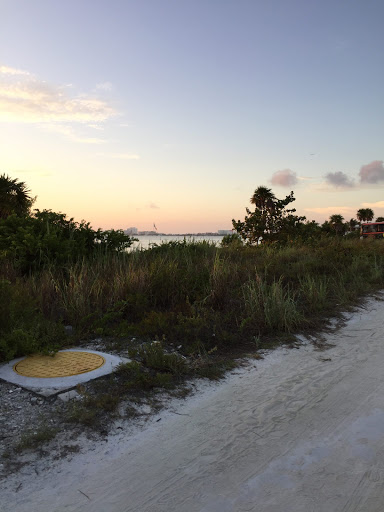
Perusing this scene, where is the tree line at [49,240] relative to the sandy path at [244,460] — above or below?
above

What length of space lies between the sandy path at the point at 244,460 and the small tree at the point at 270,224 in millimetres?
13689

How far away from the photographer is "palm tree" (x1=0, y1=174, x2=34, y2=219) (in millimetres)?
24766

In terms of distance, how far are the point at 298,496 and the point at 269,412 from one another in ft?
4.07

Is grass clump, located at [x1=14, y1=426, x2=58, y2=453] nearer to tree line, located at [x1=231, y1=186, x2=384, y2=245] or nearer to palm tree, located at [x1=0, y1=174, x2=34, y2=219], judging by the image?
tree line, located at [x1=231, y1=186, x2=384, y2=245]

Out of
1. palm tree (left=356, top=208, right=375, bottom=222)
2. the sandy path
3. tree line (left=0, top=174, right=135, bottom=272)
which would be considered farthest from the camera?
palm tree (left=356, top=208, right=375, bottom=222)

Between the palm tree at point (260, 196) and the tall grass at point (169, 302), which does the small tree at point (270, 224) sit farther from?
the tall grass at point (169, 302)

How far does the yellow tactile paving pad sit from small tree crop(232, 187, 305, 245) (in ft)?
44.3

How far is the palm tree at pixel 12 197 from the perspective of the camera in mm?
24766

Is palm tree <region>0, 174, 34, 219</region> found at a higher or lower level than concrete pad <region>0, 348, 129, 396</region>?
higher

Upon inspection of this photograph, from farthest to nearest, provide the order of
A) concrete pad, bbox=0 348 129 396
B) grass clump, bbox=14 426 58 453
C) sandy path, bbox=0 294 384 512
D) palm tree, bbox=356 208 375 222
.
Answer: palm tree, bbox=356 208 375 222, concrete pad, bbox=0 348 129 396, grass clump, bbox=14 426 58 453, sandy path, bbox=0 294 384 512

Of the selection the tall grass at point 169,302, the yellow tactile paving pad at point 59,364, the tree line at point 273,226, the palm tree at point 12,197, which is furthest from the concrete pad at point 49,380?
the palm tree at point 12,197

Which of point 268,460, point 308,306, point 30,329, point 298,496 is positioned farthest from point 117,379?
point 308,306

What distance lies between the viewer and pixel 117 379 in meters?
4.68

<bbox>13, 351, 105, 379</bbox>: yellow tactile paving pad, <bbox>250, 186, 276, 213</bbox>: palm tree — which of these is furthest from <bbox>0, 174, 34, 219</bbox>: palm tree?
<bbox>13, 351, 105, 379</bbox>: yellow tactile paving pad
